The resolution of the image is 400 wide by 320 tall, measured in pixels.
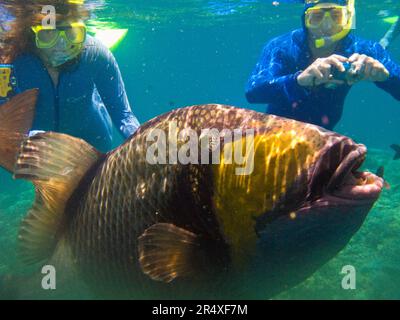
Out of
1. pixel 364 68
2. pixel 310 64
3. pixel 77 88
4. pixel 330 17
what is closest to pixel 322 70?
pixel 364 68

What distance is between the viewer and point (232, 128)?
159cm

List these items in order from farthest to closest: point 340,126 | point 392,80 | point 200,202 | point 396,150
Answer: point 340,126 → point 396,150 → point 392,80 → point 200,202

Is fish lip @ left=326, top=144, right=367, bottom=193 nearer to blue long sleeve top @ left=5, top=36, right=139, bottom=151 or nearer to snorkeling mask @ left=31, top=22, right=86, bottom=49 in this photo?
blue long sleeve top @ left=5, top=36, right=139, bottom=151

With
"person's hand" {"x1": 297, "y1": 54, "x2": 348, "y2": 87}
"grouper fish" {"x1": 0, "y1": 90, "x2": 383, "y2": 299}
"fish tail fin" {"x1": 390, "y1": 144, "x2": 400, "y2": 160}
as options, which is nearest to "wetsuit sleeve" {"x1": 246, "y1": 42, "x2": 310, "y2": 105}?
"person's hand" {"x1": 297, "y1": 54, "x2": 348, "y2": 87}

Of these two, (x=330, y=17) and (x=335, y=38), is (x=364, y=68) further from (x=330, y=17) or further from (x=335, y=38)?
(x=330, y=17)

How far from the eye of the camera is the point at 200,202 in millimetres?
1576

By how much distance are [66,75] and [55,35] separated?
0.61m

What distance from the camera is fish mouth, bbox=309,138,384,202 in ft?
4.48

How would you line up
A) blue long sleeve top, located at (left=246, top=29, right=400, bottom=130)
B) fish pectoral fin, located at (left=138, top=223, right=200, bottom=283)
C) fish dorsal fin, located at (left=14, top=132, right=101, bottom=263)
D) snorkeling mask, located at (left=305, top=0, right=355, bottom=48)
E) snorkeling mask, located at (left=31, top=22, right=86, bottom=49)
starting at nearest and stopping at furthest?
fish pectoral fin, located at (left=138, top=223, right=200, bottom=283) → fish dorsal fin, located at (left=14, top=132, right=101, bottom=263) → snorkeling mask, located at (left=31, top=22, right=86, bottom=49) → blue long sleeve top, located at (left=246, top=29, right=400, bottom=130) → snorkeling mask, located at (left=305, top=0, right=355, bottom=48)

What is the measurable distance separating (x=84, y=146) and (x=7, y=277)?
7.40ft

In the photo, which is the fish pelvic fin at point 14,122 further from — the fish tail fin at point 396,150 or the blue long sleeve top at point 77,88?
the fish tail fin at point 396,150

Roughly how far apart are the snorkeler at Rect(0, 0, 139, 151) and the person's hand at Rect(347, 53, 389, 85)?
2.75 m

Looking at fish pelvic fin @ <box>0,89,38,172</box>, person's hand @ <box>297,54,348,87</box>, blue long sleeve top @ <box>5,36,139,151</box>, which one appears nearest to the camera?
fish pelvic fin @ <box>0,89,38,172</box>


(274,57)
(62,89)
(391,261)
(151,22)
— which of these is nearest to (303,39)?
(274,57)
